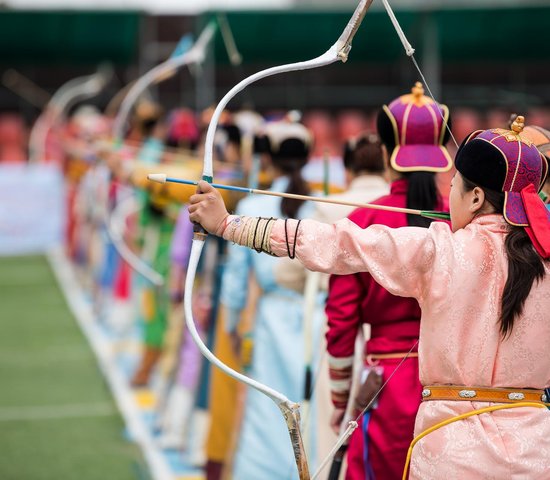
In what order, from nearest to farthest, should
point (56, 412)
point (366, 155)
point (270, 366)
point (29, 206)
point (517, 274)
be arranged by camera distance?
point (517, 274) → point (366, 155) → point (270, 366) → point (56, 412) → point (29, 206)

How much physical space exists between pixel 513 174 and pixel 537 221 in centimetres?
11

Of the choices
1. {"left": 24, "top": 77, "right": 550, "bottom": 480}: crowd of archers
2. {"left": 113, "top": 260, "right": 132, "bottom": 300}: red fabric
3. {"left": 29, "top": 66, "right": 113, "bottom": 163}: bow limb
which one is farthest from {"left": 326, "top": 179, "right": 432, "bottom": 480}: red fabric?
{"left": 29, "top": 66, "right": 113, "bottom": 163}: bow limb

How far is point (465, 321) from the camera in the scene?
7.39ft

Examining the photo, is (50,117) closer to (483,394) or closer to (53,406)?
(53,406)

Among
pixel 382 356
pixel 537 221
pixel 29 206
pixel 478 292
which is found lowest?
pixel 29 206

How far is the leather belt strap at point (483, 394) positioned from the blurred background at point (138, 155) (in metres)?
1.39

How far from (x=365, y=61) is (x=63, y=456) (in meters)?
11.9

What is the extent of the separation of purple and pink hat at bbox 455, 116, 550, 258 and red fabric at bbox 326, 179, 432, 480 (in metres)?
0.55

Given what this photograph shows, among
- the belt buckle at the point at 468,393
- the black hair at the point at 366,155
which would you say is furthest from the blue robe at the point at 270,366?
the belt buckle at the point at 468,393

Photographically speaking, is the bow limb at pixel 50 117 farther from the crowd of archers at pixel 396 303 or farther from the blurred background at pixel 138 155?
the crowd of archers at pixel 396 303

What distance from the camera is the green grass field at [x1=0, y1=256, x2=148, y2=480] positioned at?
508cm

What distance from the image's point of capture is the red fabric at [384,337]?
2.76 metres

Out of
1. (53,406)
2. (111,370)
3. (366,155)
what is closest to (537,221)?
(366,155)

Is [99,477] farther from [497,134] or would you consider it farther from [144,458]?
[497,134]
